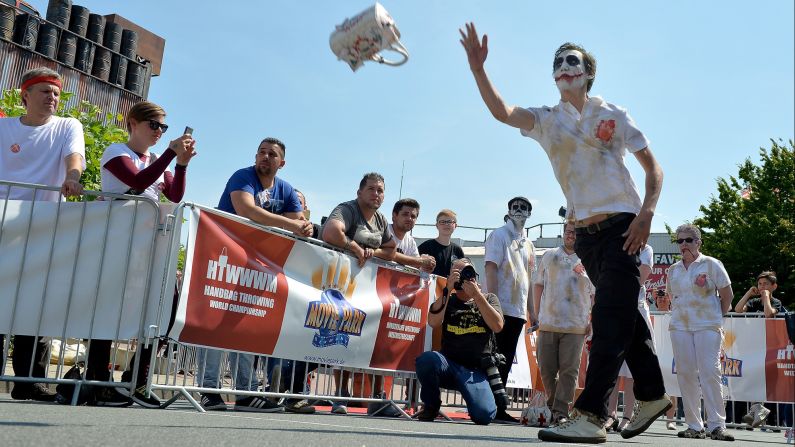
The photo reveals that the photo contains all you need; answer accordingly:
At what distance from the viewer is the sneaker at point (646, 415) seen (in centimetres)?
476

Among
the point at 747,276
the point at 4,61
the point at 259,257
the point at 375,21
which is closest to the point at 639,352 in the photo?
the point at 375,21

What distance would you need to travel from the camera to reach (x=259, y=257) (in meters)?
6.41

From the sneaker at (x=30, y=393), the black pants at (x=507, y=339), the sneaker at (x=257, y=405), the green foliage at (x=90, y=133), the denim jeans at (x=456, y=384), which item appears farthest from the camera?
the green foliage at (x=90, y=133)

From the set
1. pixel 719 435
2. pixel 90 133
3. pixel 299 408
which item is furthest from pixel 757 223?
pixel 299 408

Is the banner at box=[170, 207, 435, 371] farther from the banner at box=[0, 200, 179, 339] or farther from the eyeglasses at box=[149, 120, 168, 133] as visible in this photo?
the eyeglasses at box=[149, 120, 168, 133]

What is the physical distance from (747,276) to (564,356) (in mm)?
25802

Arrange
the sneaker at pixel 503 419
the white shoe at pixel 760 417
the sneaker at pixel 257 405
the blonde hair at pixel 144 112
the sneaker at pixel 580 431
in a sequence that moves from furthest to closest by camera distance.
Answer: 1. the white shoe at pixel 760 417
2. the sneaker at pixel 503 419
3. the sneaker at pixel 257 405
4. the blonde hair at pixel 144 112
5. the sneaker at pixel 580 431

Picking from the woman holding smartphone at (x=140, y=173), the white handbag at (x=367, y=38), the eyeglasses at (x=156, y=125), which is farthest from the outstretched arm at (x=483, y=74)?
the eyeglasses at (x=156, y=125)

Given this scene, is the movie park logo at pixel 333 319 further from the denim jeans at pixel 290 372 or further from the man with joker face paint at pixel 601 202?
the man with joker face paint at pixel 601 202

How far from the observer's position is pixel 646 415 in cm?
477

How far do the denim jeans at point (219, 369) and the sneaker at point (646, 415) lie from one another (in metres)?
2.87

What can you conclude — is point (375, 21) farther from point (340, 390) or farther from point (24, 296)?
point (340, 390)

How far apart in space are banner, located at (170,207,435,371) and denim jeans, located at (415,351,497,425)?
490 millimetres

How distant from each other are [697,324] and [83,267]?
5.68 metres
